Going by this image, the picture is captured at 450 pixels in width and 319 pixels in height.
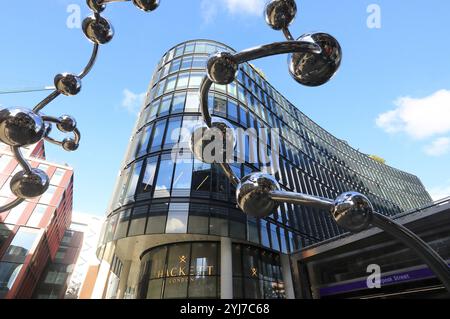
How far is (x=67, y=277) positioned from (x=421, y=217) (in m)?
56.2

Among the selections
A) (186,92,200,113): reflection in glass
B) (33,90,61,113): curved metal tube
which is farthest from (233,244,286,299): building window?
(33,90,61,113): curved metal tube

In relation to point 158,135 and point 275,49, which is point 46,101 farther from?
point 158,135

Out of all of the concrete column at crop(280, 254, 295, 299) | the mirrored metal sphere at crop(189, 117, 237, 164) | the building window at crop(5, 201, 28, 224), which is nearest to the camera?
the mirrored metal sphere at crop(189, 117, 237, 164)

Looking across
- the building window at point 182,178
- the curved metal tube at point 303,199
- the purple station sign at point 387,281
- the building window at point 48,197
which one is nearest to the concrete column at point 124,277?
the building window at point 182,178

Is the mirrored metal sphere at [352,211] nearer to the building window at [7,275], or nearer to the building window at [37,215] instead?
the building window at [7,275]

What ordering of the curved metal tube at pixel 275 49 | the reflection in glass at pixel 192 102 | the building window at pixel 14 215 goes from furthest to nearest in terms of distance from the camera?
the building window at pixel 14 215 < the reflection in glass at pixel 192 102 < the curved metal tube at pixel 275 49

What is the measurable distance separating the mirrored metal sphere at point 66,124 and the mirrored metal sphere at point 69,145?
0.27 meters

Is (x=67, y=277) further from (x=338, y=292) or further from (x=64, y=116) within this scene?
(x=64, y=116)

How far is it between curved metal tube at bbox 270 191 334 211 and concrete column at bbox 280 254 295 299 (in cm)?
1582

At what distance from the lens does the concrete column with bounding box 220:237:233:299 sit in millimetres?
13227

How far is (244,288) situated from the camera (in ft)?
45.7

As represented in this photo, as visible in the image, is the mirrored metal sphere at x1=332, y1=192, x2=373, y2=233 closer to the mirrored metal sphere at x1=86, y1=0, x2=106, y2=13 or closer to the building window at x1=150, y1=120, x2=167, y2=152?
the mirrored metal sphere at x1=86, y1=0, x2=106, y2=13

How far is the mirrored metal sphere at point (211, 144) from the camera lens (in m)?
2.40

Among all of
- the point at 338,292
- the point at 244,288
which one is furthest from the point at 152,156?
the point at 338,292
